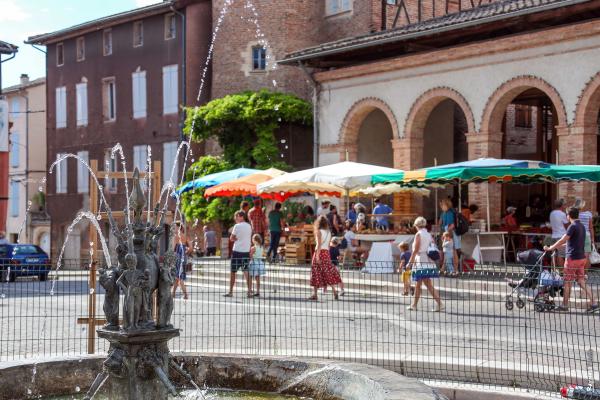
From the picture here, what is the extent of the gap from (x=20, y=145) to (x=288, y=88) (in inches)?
850

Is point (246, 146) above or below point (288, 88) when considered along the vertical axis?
below

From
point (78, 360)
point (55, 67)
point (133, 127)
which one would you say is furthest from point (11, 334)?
point (55, 67)

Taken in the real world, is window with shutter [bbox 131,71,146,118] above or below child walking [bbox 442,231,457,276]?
above

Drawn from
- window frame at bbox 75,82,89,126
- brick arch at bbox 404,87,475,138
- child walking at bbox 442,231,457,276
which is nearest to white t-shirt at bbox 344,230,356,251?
child walking at bbox 442,231,457,276

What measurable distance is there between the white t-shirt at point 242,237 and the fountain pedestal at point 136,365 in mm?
11190

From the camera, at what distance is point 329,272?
16594mm

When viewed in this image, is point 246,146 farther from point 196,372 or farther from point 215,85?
point 196,372

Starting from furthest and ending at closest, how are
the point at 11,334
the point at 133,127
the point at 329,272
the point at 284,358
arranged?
the point at 133,127
the point at 329,272
the point at 11,334
the point at 284,358

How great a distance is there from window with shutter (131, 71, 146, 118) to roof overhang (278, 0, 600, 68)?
1087 centimetres

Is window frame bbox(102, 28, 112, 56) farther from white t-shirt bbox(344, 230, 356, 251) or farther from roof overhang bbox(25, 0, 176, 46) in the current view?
white t-shirt bbox(344, 230, 356, 251)

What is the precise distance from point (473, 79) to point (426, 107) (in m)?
1.84

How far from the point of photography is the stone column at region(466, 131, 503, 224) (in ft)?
74.7

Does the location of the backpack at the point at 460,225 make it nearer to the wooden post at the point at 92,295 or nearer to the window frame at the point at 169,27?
the wooden post at the point at 92,295

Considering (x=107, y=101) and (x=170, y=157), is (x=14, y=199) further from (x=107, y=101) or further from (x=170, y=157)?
(x=170, y=157)
